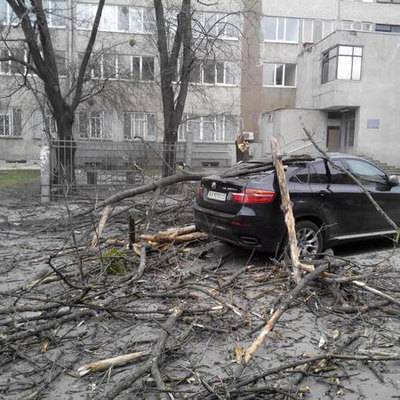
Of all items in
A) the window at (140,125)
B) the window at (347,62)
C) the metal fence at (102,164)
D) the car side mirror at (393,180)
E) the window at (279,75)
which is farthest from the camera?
the window at (279,75)

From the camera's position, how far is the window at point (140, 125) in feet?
91.2

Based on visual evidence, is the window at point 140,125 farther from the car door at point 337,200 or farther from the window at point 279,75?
the car door at point 337,200

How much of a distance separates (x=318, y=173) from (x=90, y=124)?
20.2 meters

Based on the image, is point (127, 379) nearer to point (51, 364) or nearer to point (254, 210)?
point (51, 364)

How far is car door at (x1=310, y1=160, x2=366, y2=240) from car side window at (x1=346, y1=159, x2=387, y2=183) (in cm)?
32

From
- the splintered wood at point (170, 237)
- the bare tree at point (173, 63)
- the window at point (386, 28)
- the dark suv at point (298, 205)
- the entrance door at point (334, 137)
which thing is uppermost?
the window at point (386, 28)

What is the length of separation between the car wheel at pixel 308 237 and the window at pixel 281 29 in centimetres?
2950

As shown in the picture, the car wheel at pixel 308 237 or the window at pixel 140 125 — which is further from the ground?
the window at pixel 140 125

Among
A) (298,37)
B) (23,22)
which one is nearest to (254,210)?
(23,22)

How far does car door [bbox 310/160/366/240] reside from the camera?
20.9ft

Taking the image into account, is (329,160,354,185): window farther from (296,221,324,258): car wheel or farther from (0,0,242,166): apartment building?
(0,0,242,166): apartment building

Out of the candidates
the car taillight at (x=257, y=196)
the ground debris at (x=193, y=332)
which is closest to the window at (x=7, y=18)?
the ground debris at (x=193, y=332)

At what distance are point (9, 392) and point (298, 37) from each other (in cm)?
3415

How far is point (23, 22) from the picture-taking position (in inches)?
525
